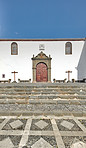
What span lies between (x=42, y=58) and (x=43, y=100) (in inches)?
264

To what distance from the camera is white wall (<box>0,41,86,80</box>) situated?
9.12 meters

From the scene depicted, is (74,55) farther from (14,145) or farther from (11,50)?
(14,145)

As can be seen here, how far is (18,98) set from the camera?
3.83 metres

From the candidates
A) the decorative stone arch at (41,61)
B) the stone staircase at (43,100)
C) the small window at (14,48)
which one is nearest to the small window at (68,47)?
the decorative stone arch at (41,61)

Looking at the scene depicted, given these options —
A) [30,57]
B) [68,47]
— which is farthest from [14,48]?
[68,47]

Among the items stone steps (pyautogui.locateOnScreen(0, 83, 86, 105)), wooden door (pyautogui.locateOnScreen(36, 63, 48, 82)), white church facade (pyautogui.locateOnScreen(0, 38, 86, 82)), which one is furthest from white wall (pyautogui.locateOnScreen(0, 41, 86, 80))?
stone steps (pyautogui.locateOnScreen(0, 83, 86, 105))

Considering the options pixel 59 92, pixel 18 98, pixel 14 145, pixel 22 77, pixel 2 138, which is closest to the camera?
pixel 14 145

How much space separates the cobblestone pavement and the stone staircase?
1.46 ft

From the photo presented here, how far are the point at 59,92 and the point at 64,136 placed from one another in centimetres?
269

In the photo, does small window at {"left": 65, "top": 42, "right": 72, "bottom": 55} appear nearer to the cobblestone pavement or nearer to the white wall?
the white wall

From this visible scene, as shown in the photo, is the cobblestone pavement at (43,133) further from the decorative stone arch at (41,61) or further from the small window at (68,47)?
the small window at (68,47)

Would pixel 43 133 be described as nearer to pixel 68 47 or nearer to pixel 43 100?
pixel 43 100

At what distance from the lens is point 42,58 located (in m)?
9.27

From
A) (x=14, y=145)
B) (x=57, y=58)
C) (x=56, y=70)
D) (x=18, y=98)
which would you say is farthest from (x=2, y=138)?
(x=57, y=58)
